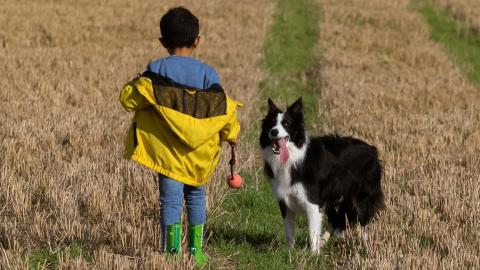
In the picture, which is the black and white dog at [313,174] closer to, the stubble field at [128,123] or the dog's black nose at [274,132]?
the dog's black nose at [274,132]

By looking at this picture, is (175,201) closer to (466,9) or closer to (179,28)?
→ (179,28)

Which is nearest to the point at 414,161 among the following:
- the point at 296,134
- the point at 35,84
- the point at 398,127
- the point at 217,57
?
the point at 398,127

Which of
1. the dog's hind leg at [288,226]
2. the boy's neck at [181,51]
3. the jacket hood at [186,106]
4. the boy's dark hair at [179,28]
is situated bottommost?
the dog's hind leg at [288,226]

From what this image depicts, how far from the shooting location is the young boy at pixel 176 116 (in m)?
4.19

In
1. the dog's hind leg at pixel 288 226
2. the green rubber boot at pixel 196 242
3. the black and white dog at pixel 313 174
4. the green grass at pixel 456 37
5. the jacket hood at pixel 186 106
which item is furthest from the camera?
the green grass at pixel 456 37

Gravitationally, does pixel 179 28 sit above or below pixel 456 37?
above

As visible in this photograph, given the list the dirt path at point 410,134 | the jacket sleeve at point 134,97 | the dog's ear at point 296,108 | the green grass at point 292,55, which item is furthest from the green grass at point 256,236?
the green grass at point 292,55

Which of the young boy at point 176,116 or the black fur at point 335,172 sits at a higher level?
the young boy at point 176,116

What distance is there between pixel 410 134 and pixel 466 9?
58.3ft

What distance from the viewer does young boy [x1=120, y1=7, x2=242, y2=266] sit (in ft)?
13.7

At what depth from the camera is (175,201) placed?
436cm

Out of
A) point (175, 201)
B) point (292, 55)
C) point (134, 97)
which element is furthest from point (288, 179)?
point (292, 55)

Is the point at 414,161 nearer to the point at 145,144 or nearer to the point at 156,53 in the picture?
the point at 145,144

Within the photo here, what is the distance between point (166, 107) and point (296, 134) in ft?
4.71
